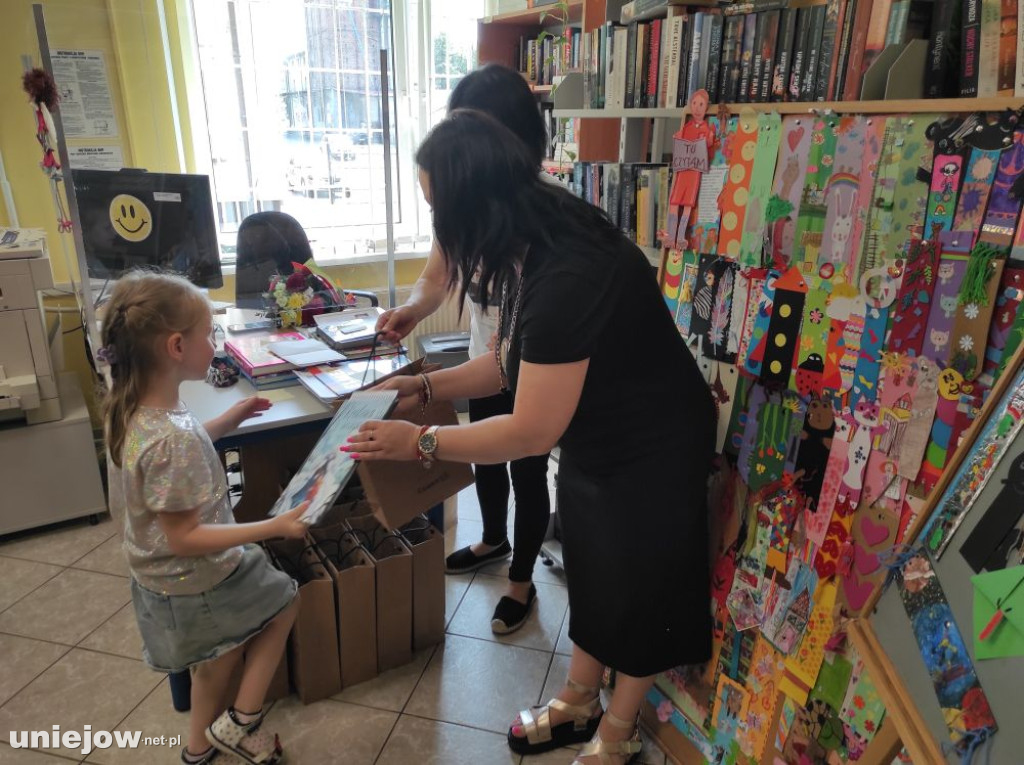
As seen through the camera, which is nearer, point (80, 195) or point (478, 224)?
point (478, 224)

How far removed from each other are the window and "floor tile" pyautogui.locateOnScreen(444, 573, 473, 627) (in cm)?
211

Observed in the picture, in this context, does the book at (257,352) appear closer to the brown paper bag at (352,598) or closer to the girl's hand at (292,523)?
the brown paper bag at (352,598)

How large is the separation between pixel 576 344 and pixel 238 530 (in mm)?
754

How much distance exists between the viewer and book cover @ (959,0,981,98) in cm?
106

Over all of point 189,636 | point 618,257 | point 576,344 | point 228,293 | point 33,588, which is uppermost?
point 618,257

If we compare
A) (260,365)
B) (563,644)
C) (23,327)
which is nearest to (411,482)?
(260,365)

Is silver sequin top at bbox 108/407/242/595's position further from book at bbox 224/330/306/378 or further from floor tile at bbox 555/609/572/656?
floor tile at bbox 555/609/572/656

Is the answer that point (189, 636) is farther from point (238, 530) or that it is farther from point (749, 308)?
point (749, 308)

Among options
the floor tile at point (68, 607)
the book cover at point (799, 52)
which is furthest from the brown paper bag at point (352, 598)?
the book cover at point (799, 52)

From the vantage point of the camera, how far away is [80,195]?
7.07 feet

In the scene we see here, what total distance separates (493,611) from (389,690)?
0.44m

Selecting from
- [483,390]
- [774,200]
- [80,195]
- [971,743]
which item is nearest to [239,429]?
[483,390]

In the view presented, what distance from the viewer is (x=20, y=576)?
2371mm

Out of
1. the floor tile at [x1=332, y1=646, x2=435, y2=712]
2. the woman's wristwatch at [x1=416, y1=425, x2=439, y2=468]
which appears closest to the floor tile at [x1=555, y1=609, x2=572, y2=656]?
the floor tile at [x1=332, y1=646, x2=435, y2=712]
